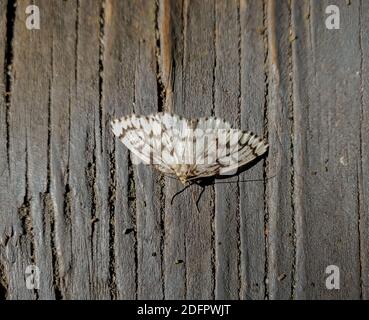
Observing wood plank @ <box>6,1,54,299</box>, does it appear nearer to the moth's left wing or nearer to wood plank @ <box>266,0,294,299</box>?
the moth's left wing

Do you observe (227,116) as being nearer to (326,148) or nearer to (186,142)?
(186,142)

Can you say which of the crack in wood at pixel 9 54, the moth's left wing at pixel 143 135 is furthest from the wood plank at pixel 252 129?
the crack in wood at pixel 9 54

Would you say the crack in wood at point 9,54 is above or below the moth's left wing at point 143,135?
above

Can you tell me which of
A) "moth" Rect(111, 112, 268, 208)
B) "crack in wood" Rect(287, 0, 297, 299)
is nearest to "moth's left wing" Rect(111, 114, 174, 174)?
"moth" Rect(111, 112, 268, 208)

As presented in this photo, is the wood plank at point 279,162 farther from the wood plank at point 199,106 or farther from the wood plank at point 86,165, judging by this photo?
the wood plank at point 86,165

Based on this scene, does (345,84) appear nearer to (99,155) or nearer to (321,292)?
(321,292)

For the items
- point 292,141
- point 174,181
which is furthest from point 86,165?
point 292,141
